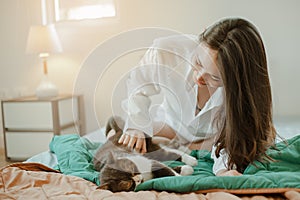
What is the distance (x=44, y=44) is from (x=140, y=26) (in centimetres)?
74

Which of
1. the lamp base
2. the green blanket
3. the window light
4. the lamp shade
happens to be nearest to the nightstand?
the lamp base

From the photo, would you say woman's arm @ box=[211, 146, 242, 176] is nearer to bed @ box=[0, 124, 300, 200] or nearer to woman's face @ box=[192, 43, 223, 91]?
bed @ box=[0, 124, 300, 200]

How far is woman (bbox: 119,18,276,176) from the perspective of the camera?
0.97 m

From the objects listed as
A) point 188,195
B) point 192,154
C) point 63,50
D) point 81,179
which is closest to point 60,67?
point 63,50

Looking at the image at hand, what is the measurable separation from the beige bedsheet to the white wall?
105 cm

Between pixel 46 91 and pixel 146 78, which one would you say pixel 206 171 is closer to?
pixel 146 78

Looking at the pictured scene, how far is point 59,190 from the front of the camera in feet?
2.70

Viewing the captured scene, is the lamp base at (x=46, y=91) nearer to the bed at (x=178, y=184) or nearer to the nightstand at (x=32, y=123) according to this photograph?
the nightstand at (x=32, y=123)

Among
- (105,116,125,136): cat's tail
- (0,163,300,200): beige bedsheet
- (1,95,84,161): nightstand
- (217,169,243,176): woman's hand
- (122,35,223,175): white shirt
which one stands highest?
(122,35,223,175): white shirt

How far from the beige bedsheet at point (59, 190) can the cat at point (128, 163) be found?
1.9 inches

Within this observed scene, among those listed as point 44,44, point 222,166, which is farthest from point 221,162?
point 44,44

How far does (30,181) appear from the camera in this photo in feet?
2.87

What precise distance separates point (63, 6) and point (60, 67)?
514 mm

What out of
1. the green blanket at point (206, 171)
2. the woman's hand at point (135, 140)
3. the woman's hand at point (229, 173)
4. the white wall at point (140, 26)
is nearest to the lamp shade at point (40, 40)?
the white wall at point (140, 26)
